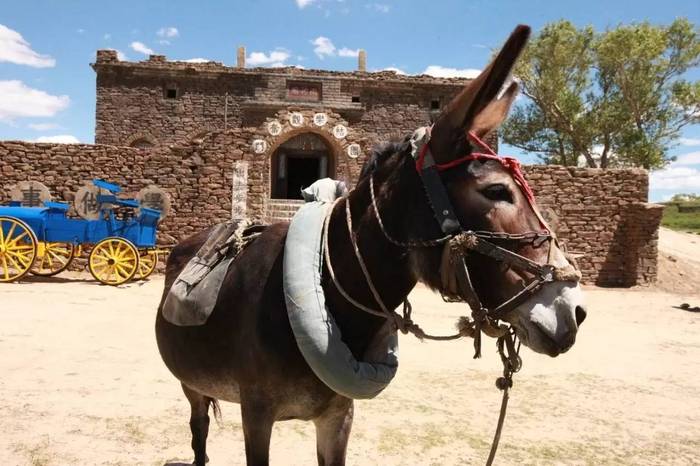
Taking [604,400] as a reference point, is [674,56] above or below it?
above

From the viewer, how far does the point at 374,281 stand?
1.56 m

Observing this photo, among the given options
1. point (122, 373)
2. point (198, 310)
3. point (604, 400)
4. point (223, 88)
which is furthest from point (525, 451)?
point (223, 88)

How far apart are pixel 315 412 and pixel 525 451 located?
8.08 ft

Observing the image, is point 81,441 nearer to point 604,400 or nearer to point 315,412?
point 315,412

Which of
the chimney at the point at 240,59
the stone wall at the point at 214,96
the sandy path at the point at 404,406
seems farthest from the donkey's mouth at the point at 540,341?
the chimney at the point at 240,59

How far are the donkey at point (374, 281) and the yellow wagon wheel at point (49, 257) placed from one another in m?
9.84

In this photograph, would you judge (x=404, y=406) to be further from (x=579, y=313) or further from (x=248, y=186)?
(x=248, y=186)

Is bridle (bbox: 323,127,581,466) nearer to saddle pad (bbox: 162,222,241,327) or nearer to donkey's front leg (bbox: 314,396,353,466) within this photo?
donkey's front leg (bbox: 314,396,353,466)

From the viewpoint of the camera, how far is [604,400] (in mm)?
4688

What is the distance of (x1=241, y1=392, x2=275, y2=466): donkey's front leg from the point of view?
5.47ft

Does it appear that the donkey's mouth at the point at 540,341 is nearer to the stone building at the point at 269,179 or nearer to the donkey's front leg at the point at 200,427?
the donkey's front leg at the point at 200,427

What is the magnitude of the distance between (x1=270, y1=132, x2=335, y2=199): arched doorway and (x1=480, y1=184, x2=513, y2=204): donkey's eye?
13.9 metres

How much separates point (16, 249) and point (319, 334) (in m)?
10.7

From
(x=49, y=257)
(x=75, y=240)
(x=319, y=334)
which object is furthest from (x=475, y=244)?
(x=49, y=257)
